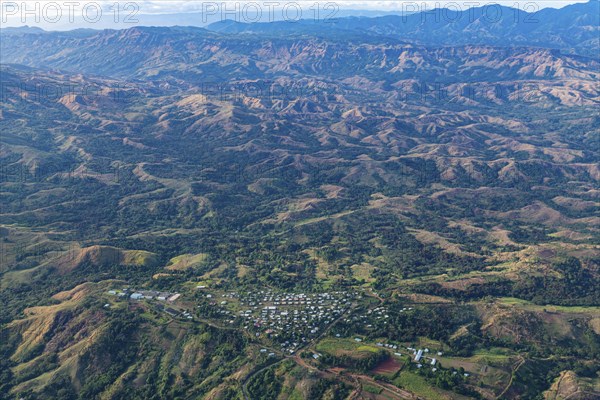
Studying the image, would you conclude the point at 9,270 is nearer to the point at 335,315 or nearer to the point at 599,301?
the point at 335,315

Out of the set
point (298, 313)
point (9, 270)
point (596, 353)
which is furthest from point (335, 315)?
point (9, 270)

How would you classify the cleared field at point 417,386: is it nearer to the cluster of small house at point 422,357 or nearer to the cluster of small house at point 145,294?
the cluster of small house at point 422,357

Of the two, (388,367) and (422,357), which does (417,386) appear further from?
(422,357)

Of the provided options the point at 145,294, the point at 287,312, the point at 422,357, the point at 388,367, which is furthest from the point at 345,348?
the point at 145,294

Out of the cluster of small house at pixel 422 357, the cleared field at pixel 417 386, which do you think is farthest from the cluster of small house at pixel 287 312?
the cleared field at pixel 417 386

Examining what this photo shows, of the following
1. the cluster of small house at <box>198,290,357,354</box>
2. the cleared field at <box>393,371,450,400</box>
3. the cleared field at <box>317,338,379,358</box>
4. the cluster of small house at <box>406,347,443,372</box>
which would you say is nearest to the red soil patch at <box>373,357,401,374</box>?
the cleared field at <box>393,371,450,400</box>

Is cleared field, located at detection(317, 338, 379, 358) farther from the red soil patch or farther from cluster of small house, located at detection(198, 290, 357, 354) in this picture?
cluster of small house, located at detection(198, 290, 357, 354)
